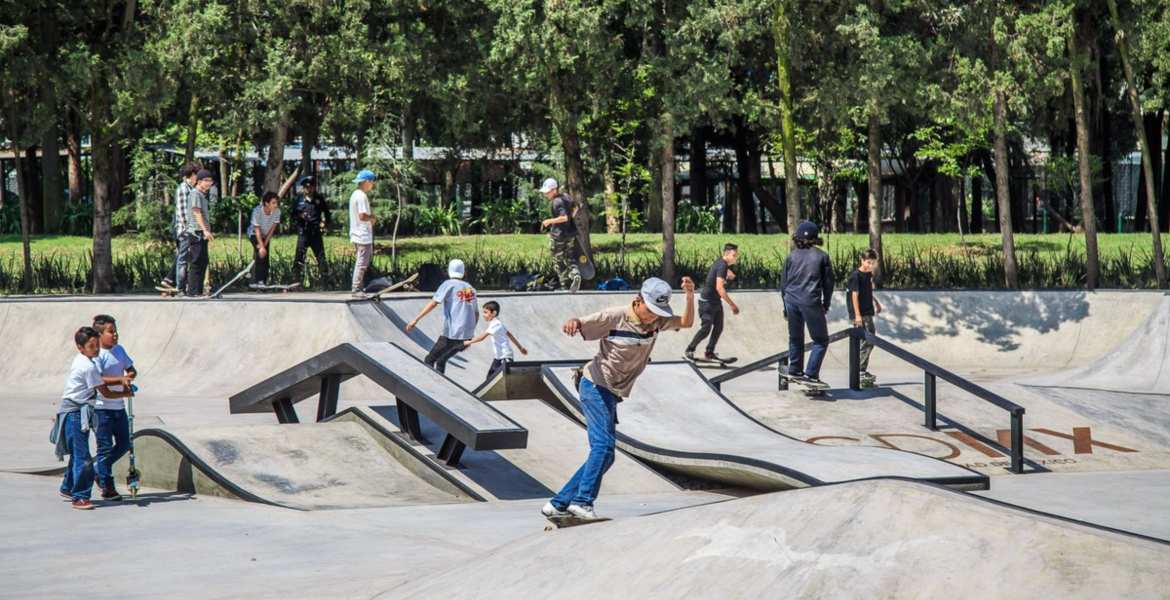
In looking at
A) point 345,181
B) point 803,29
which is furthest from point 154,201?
point 803,29

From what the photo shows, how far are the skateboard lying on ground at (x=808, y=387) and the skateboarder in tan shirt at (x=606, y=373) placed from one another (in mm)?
5663

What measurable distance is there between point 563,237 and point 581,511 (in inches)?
420

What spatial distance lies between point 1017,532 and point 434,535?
12.0 ft

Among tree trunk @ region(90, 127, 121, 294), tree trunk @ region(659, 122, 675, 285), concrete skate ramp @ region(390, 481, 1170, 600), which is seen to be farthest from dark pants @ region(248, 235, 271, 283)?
concrete skate ramp @ region(390, 481, 1170, 600)

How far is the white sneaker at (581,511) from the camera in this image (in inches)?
311

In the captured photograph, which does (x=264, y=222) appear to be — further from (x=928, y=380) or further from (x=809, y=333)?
(x=928, y=380)

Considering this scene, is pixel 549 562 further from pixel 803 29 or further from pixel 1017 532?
pixel 803 29

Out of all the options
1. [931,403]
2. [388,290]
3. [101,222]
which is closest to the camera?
[931,403]

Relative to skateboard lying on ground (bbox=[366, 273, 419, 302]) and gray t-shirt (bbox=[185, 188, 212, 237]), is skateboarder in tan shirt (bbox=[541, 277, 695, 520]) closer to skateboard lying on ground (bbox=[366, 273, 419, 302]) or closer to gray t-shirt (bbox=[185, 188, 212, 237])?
skateboard lying on ground (bbox=[366, 273, 419, 302])

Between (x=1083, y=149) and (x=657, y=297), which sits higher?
(x=1083, y=149)

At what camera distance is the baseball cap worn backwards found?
308 inches

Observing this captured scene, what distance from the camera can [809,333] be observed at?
43.7 ft

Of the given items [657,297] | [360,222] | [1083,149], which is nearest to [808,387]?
[657,297]

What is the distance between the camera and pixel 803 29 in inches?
890
